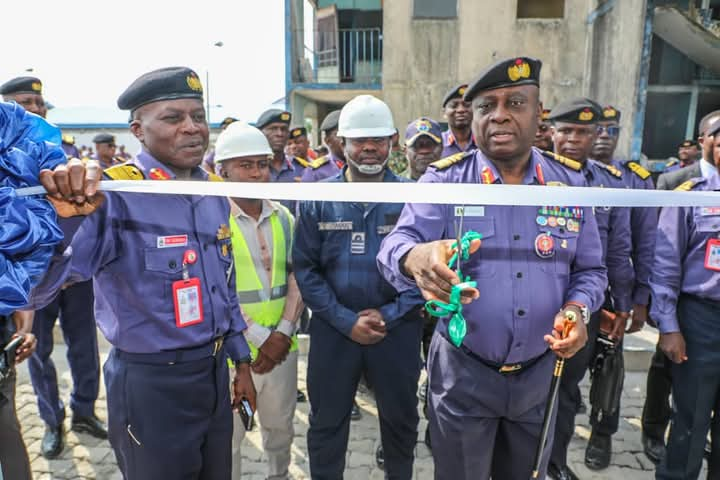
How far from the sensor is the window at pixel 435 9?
11.9 metres

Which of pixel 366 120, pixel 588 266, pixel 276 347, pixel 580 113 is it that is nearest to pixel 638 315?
pixel 580 113

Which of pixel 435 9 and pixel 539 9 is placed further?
pixel 539 9

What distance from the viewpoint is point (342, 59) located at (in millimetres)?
14477

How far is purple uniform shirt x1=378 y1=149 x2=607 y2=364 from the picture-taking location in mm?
2006

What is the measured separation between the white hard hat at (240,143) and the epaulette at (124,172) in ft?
3.32

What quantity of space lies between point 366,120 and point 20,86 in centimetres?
362

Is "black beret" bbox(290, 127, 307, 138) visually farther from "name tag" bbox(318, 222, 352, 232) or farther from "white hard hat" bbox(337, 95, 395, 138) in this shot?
"name tag" bbox(318, 222, 352, 232)

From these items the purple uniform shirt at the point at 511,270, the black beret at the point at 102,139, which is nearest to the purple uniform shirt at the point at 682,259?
the purple uniform shirt at the point at 511,270

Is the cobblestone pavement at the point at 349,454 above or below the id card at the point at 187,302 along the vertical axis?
below

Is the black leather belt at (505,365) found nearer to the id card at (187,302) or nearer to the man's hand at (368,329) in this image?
the man's hand at (368,329)

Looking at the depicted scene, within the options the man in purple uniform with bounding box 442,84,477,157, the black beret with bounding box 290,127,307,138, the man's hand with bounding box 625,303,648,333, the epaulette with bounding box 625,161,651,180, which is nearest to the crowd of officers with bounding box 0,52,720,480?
the man's hand with bounding box 625,303,648,333

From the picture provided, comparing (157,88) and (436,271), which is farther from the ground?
(157,88)

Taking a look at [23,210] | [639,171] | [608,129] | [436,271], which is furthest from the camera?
[608,129]

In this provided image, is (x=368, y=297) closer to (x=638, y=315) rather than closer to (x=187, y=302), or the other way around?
(x=187, y=302)
